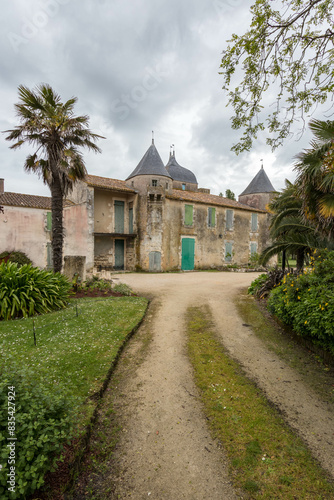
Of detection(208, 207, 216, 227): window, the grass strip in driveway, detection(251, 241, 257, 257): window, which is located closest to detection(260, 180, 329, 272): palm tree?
the grass strip in driveway

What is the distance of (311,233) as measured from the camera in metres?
7.98

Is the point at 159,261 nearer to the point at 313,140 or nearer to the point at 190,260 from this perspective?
the point at 190,260

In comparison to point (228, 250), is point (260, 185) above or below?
above

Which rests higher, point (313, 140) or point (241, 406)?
point (313, 140)

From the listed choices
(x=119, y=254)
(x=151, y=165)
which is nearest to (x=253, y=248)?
(x=151, y=165)

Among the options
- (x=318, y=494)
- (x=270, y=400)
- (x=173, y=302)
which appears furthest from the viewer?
(x=173, y=302)

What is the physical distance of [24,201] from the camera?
1570 cm

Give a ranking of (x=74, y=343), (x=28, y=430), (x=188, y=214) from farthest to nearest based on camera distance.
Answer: (x=188, y=214) → (x=74, y=343) → (x=28, y=430)

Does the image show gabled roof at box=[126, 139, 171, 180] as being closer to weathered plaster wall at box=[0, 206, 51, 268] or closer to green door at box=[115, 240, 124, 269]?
green door at box=[115, 240, 124, 269]

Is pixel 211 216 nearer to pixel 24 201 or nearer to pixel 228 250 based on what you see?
pixel 228 250

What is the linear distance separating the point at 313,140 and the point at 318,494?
6.80 m

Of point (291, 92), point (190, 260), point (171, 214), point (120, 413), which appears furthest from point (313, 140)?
point (190, 260)

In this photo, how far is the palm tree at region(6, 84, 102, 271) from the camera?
30.2ft

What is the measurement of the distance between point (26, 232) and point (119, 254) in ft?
24.0
